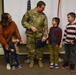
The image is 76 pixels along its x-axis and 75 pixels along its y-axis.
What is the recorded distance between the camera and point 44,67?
374 cm

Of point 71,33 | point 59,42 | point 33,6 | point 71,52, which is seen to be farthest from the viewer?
point 33,6

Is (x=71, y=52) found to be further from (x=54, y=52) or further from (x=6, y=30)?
(x=6, y=30)

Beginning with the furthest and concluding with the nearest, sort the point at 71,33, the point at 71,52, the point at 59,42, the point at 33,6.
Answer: the point at 33,6 → the point at 59,42 → the point at 71,52 → the point at 71,33

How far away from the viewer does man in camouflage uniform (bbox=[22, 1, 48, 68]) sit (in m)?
3.61

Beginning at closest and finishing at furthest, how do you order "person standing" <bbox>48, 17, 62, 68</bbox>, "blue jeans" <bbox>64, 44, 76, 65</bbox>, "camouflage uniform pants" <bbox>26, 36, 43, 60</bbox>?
"blue jeans" <bbox>64, 44, 76, 65</bbox>
"person standing" <bbox>48, 17, 62, 68</bbox>
"camouflage uniform pants" <bbox>26, 36, 43, 60</bbox>

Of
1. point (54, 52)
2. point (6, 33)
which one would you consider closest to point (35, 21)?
point (6, 33)

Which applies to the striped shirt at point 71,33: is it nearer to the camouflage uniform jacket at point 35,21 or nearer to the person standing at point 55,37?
the person standing at point 55,37

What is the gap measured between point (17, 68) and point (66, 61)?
909mm

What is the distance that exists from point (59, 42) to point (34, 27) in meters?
0.53

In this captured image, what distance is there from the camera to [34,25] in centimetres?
363

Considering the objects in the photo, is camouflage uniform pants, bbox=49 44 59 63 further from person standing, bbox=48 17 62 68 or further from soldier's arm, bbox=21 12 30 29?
soldier's arm, bbox=21 12 30 29

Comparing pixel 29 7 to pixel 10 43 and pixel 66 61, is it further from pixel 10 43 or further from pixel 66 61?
pixel 66 61

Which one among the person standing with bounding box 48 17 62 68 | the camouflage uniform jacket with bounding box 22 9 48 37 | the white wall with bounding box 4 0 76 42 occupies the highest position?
the white wall with bounding box 4 0 76 42

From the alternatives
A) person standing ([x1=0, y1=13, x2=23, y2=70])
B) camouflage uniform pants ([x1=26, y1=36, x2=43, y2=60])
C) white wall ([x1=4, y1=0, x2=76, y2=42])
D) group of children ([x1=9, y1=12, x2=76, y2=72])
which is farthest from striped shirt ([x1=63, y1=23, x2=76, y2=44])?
person standing ([x1=0, y1=13, x2=23, y2=70])
